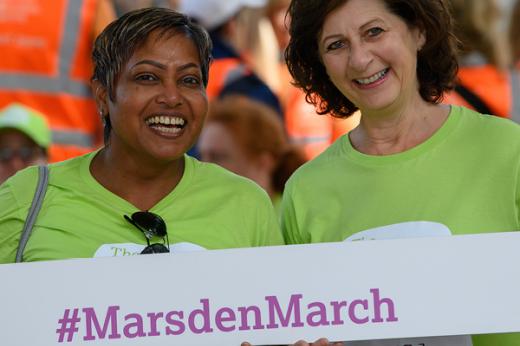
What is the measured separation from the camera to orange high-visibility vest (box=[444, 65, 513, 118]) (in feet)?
21.4

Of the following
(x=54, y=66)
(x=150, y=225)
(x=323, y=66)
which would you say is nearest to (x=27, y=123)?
(x=54, y=66)

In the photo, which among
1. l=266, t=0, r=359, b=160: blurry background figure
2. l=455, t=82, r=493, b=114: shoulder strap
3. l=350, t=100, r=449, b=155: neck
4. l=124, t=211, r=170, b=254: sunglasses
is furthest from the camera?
l=266, t=0, r=359, b=160: blurry background figure

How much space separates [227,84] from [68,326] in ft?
10.8

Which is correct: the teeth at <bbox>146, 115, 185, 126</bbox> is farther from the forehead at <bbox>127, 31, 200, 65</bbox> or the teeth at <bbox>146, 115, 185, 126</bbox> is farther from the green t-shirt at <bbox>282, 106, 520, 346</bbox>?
the green t-shirt at <bbox>282, 106, 520, 346</bbox>

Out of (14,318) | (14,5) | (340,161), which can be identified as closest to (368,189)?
(340,161)

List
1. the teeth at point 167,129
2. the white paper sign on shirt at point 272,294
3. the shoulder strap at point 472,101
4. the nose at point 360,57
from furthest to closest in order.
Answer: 1. the shoulder strap at point 472,101
2. the nose at point 360,57
3. the teeth at point 167,129
4. the white paper sign on shirt at point 272,294

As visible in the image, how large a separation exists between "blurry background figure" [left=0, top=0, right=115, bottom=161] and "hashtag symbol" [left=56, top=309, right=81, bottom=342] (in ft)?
9.64

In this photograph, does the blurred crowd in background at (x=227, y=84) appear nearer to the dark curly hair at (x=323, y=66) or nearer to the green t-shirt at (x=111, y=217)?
the dark curly hair at (x=323, y=66)

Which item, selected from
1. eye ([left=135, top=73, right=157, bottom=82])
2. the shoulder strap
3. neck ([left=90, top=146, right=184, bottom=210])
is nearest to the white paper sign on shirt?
neck ([left=90, top=146, right=184, bottom=210])

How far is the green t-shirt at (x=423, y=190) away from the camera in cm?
385

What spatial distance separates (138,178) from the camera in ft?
13.1

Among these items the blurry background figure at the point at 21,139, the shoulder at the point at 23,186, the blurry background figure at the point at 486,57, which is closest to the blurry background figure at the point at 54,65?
the blurry background figure at the point at 21,139

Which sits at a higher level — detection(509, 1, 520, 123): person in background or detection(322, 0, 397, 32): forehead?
detection(509, 1, 520, 123): person in background

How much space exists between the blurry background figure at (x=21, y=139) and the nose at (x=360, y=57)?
269 cm
